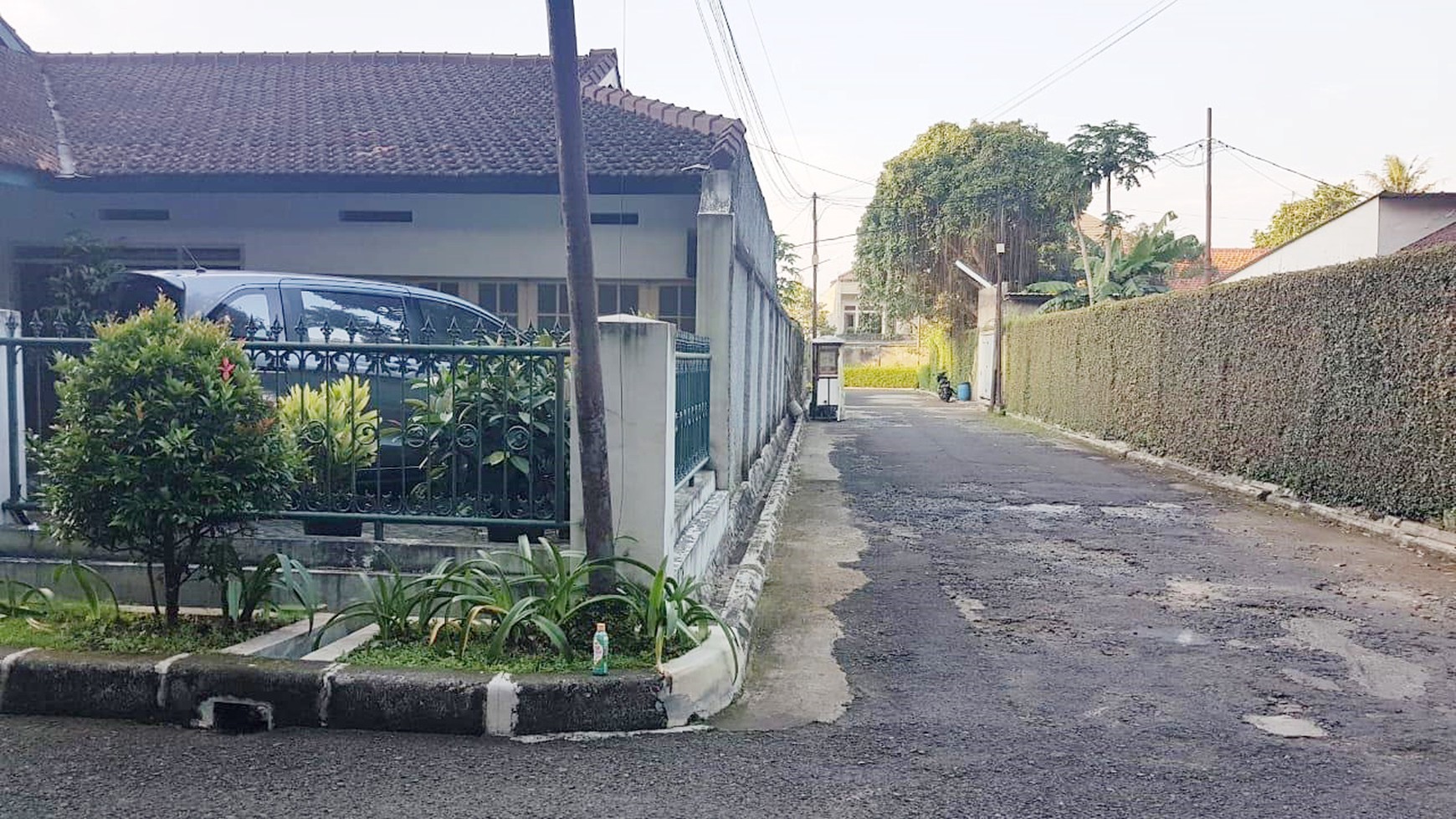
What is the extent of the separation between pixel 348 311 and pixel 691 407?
251 cm

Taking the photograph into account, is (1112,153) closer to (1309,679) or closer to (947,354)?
(947,354)

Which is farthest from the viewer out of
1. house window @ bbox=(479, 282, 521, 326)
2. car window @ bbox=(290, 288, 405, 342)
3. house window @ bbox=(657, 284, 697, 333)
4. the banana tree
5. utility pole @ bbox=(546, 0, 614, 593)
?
the banana tree

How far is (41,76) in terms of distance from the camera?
13188mm

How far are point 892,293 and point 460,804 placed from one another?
3852 centimetres

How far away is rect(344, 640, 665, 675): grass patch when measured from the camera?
163 inches

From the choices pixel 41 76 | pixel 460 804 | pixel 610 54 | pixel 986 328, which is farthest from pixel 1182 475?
pixel 986 328

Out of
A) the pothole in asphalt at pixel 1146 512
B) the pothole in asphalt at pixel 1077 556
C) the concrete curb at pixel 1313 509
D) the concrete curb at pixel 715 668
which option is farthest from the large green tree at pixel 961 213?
the concrete curb at pixel 715 668

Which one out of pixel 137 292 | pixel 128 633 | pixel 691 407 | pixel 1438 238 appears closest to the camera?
pixel 128 633

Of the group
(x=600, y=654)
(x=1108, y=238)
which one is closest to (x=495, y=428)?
(x=600, y=654)

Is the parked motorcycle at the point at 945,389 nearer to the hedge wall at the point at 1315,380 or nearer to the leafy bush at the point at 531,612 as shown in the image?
the hedge wall at the point at 1315,380

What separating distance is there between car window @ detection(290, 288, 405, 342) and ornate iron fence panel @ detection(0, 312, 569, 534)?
125 cm

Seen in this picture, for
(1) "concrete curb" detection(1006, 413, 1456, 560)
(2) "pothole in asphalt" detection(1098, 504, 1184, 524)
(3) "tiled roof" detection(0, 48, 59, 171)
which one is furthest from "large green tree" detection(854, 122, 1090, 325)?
(3) "tiled roof" detection(0, 48, 59, 171)

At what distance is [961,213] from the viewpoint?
3722 cm

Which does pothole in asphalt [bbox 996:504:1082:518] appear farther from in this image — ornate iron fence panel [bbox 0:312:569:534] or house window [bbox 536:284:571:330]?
ornate iron fence panel [bbox 0:312:569:534]
